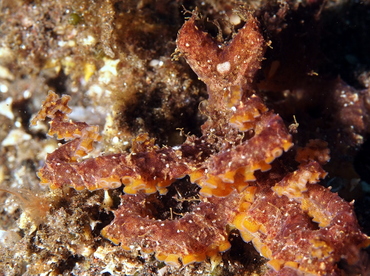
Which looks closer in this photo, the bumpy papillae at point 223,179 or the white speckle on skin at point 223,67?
the bumpy papillae at point 223,179

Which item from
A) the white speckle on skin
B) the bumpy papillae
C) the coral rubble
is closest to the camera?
the bumpy papillae

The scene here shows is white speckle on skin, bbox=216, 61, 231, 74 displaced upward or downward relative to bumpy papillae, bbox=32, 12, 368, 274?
upward

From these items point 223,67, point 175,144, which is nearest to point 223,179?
point 223,67

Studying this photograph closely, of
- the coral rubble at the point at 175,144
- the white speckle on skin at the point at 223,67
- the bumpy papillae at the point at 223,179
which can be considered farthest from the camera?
the white speckle on skin at the point at 223,67

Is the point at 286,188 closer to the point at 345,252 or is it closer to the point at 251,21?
the point at 345,252

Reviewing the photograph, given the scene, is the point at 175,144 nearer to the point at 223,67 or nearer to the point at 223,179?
the point at 223,67

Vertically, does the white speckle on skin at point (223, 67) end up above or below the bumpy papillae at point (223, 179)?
above

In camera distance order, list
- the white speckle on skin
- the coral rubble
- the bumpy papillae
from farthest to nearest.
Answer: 1. the white speckle on skin
2. the coral rubble
3. the bumpy papillae
